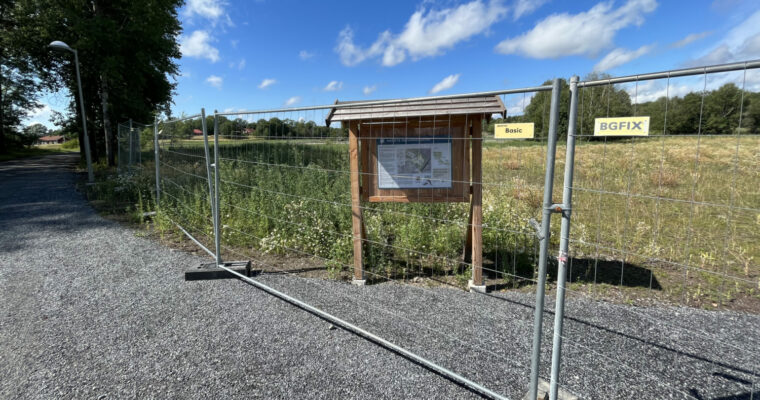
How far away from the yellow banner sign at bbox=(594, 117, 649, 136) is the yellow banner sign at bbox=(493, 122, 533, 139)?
55cm

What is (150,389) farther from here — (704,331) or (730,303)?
(730,303)

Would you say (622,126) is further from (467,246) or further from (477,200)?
(467,246)

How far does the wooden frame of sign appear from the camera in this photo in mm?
4078

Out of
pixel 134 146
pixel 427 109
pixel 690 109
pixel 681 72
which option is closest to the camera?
pixel 681 72

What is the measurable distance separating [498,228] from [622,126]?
8.17ft

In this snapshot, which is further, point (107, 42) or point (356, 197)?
point (107, 42)

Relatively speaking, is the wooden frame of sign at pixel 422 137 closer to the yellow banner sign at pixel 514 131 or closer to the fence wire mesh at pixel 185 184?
the yellow banner sign at pixel 514 131

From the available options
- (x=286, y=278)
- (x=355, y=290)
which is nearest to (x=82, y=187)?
(x=286, y=278)

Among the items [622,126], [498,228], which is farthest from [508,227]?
[622,126]

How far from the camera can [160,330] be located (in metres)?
3.41

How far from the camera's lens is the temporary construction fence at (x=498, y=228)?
2.19 meters

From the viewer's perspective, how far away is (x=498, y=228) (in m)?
4.25

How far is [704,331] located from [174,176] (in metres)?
8.54

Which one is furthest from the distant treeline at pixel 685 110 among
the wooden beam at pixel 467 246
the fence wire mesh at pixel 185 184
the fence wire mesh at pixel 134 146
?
the fence wire mesh at pixel 134 146
